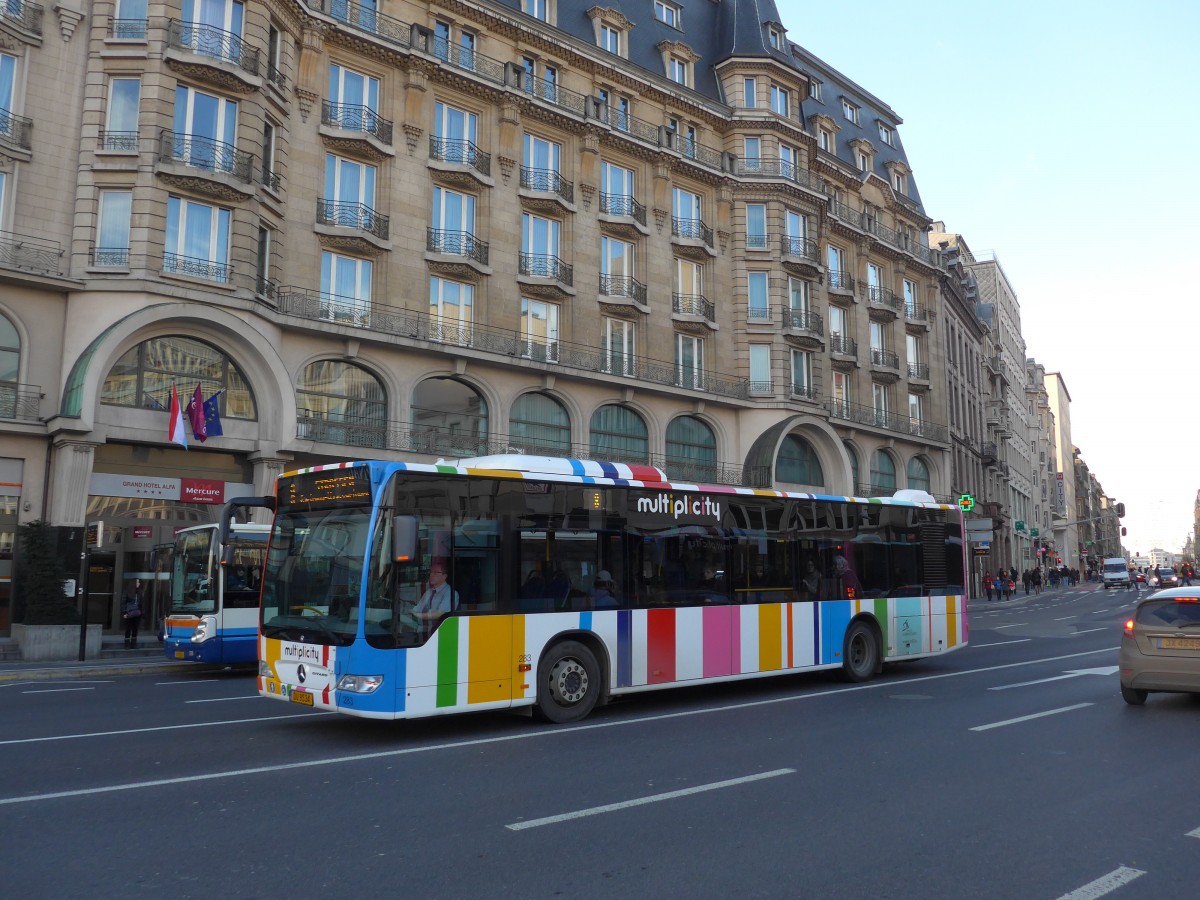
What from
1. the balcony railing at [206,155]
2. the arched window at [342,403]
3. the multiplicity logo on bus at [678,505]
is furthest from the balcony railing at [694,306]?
the multiplicity logo on bus at [678,505]

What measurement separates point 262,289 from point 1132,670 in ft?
73.4

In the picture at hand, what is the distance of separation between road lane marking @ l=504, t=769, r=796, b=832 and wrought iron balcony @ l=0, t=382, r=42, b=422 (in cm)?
2088

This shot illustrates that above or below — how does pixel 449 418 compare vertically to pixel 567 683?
above

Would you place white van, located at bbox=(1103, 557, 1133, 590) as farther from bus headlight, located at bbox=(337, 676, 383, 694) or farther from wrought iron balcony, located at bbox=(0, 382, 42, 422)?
bus headlight, located at bbox=(337, 676, 383, 694)

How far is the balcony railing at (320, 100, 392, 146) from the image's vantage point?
2770cm

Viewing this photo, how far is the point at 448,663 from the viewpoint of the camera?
970 cm

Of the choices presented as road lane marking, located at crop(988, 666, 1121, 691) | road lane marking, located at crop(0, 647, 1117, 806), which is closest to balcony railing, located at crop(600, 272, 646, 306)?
road lane marking, located at crop(0, 647, 1117, 806)

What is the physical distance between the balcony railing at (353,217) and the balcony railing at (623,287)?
850cm

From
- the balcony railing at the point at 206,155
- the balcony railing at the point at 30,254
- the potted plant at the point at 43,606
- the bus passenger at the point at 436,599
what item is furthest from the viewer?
the balcony railing at the point at 206,155

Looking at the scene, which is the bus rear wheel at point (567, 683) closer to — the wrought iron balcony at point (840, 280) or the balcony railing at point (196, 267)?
the balcony railing at point (196, 267)

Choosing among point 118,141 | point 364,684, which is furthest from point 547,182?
point 364,684

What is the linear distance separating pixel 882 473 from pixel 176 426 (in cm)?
3307

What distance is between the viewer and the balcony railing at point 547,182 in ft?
104

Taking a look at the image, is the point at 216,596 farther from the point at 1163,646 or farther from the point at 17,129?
the point at 1163,646
